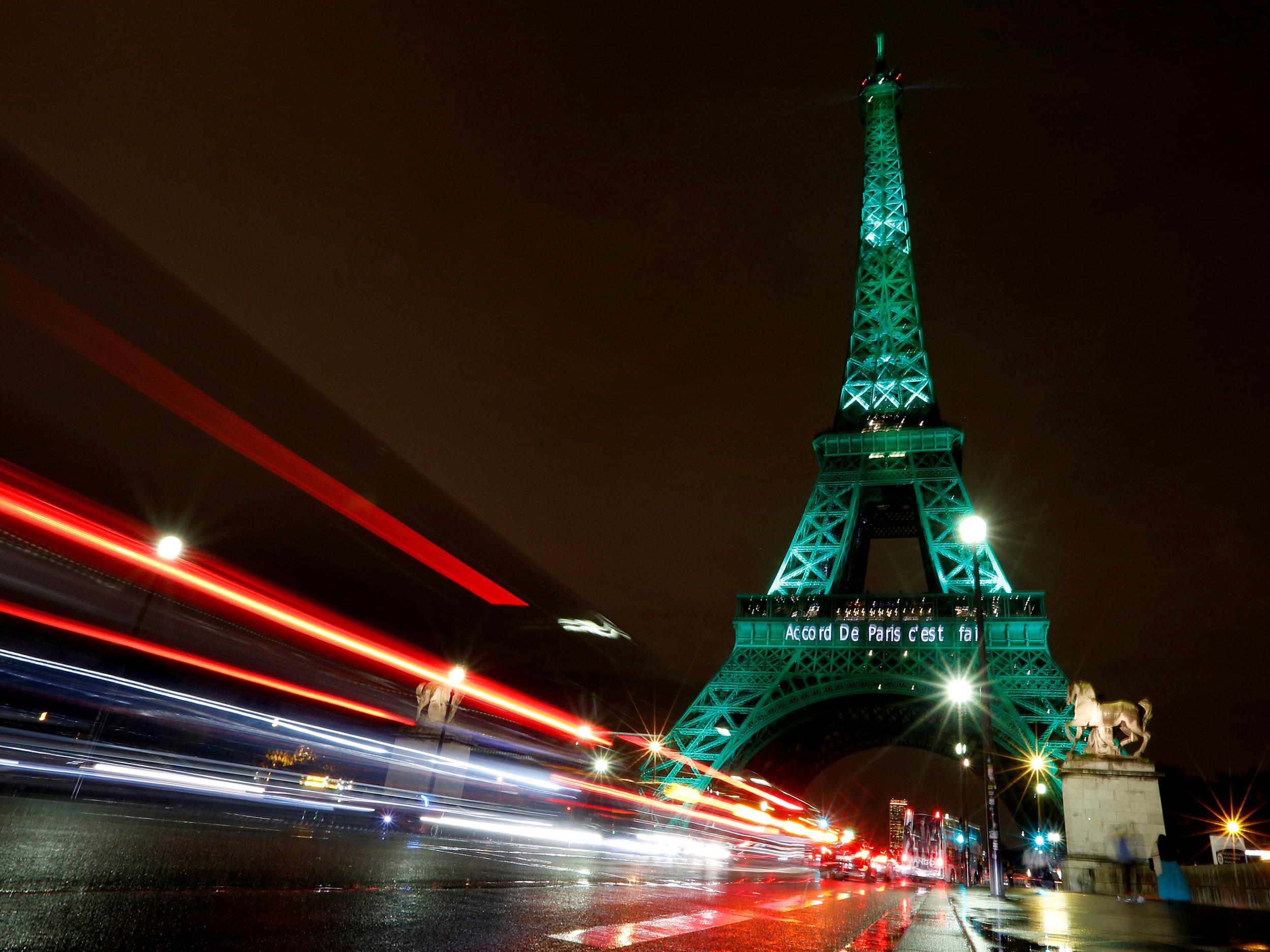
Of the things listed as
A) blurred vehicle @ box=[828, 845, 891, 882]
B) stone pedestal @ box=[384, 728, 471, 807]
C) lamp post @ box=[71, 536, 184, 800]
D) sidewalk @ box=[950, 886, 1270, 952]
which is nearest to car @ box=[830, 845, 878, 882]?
blurred vehicle @ box=[828, 845, 891, 882]

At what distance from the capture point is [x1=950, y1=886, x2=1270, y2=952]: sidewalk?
28.5ft

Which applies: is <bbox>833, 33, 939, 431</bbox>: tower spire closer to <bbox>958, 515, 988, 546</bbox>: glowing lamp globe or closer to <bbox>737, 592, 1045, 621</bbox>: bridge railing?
<bbox>737, 592, 1045, 621</bbox>: bridge railing

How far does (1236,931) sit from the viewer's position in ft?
34.8

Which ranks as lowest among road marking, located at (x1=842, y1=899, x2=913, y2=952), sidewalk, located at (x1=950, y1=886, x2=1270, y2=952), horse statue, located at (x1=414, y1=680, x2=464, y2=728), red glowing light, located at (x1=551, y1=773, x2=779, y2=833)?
road marking, located at (x1=842, y1=899, x2=913, y2=952)

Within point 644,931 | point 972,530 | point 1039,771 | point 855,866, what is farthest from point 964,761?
point 644,931

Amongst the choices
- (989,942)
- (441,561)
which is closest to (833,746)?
(441,561)

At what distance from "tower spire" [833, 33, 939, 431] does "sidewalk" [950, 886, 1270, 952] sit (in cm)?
4645

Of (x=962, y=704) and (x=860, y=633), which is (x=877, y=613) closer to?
(x=860, y=633)

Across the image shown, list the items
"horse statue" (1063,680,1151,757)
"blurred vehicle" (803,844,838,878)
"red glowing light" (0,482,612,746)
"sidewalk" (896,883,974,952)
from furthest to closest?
"blurred vehicle" (803,844,838,878) → "horse statue" (1063,680,1151,757) → "red glowing light" (0,482,612,746) → "sidewalk" (896,883,974,952)

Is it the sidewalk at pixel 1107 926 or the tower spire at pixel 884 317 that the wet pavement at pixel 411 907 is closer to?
the sidewalk at pixel 1107 926

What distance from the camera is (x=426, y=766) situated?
65.5 feet

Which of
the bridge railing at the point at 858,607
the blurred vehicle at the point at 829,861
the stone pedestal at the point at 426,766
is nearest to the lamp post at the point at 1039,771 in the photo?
the bridge railing at the point at 858,607

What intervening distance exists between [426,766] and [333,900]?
13.4 meters

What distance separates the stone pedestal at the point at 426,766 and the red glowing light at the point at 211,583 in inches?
54.4
